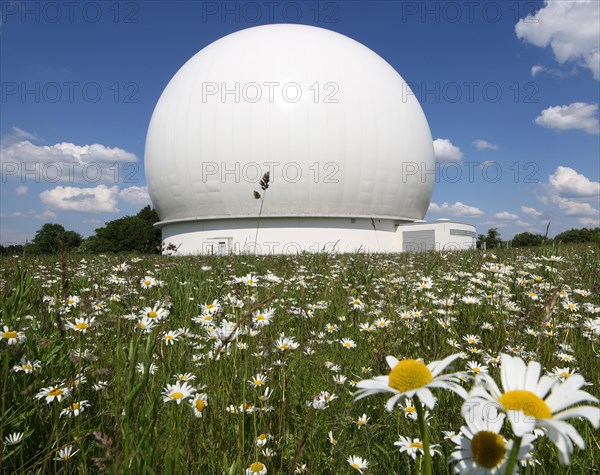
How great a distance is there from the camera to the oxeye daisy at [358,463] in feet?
5.44

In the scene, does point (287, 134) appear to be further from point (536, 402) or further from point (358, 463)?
point (536, 402)

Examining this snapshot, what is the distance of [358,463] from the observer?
5.52 ft

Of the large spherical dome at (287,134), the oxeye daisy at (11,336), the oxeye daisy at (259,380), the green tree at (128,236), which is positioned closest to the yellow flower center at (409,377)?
the oxeye daisy at (259,380)

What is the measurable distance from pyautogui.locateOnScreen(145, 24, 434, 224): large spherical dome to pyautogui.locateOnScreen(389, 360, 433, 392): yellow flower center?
19316 millimetres

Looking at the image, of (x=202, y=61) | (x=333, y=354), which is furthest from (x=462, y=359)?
(x=202, y=61)

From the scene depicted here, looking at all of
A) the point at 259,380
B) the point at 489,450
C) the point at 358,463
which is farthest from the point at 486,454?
the point at 259,380

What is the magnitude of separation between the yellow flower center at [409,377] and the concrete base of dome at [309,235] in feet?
63.5

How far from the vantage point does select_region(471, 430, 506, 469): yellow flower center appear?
0.85 metres

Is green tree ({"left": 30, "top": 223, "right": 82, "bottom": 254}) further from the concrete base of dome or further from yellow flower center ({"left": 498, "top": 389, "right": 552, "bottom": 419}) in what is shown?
the concrete base of dome

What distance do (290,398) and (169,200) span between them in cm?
2317

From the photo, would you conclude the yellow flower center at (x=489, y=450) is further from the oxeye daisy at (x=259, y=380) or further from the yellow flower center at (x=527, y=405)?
the oxeye daisy at (x=259, y=380)

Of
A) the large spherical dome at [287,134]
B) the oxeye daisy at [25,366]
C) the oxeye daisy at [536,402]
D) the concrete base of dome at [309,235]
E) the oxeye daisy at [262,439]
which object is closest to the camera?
the oxeye daisy at [536,402]

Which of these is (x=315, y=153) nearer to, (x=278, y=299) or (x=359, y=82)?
(x=359, y=82)

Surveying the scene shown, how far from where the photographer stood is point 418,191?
2462cm
